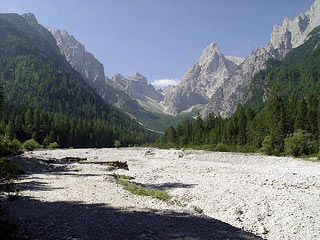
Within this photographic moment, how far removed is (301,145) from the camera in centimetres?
4988

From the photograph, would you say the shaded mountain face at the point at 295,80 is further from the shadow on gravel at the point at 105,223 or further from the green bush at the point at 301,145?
the shadow on gravel at the point at 105,223

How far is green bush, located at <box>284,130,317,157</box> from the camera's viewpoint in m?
49.2

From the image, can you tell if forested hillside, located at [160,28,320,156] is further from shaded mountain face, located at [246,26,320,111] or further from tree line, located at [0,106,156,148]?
shaded mountain face, located at [246,26,320,111]

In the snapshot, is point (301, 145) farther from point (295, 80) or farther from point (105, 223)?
point (295, 80)

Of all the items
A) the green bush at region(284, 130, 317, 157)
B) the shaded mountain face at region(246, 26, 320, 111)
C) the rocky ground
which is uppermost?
the shaded mountain face at region(246, 26, 320, 111)

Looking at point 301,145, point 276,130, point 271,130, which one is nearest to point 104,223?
point 301,145

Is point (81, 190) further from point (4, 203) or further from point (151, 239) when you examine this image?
point (151, 239)

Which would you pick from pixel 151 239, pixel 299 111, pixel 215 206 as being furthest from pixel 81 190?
pixel 299 111

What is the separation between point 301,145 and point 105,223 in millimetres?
52011

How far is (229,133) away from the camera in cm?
8238

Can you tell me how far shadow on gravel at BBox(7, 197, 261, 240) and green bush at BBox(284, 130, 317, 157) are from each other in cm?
4713

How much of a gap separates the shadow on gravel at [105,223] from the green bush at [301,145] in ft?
155

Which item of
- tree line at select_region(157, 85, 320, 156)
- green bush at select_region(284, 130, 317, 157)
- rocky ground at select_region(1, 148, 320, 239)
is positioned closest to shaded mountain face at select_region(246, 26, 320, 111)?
tree line at select_region(157, 85, 320, 156)

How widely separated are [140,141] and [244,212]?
152 meters
